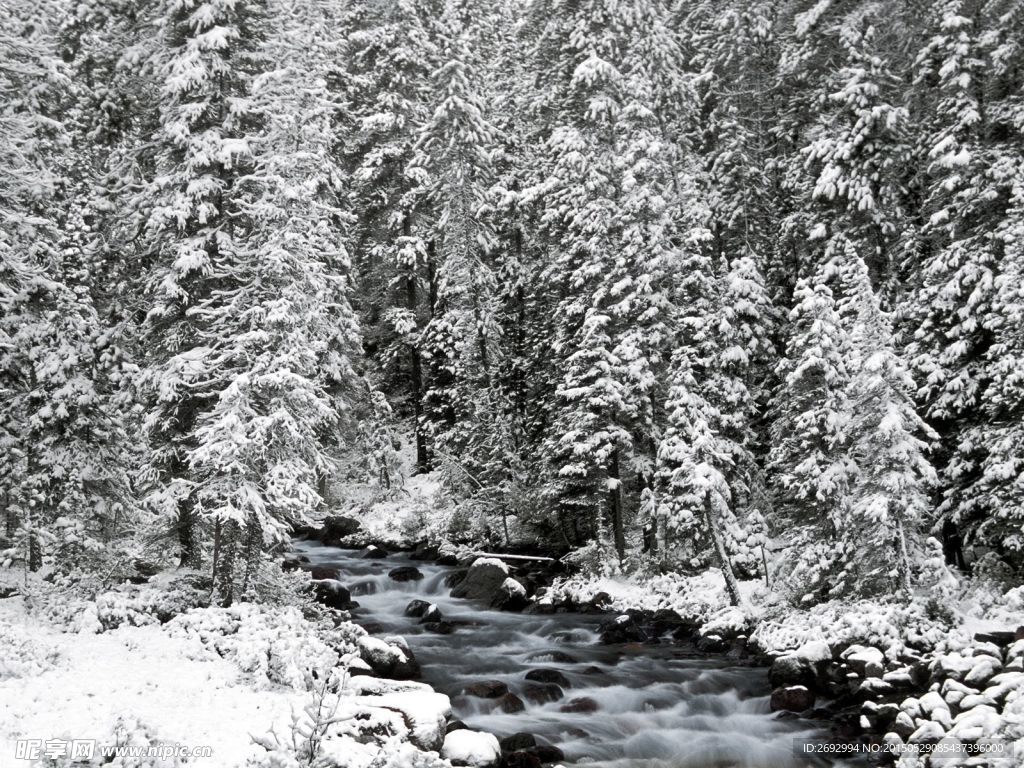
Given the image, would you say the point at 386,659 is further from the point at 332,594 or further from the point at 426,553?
the point at 426,553

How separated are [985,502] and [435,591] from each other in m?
16.3

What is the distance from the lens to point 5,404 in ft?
59.4

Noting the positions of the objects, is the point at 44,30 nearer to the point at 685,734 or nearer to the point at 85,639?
the point at 85,639

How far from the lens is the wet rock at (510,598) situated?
22906 millimetres

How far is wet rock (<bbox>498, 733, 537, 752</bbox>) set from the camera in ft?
42.1

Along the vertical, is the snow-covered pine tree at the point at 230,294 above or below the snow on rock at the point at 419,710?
above

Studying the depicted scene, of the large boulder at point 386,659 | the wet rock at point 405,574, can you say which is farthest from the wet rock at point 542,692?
the wet rock at point 405,574

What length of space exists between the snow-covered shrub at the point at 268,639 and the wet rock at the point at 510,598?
768cm

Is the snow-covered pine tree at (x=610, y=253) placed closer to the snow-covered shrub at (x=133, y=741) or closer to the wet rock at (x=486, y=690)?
the wet rock at (x=486, y=690)

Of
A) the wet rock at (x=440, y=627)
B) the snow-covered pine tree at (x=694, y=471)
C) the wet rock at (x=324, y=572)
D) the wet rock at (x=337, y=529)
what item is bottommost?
the wet rock at (x=440, y=627)

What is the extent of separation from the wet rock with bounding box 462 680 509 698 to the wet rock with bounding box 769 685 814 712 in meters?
5.64

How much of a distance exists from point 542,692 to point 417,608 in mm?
7011

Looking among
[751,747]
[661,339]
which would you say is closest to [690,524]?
[661,339]

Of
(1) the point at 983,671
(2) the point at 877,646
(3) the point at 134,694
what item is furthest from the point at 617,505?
(3) the point at 134,694
